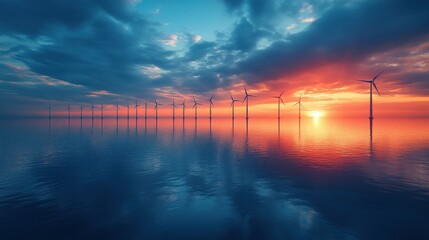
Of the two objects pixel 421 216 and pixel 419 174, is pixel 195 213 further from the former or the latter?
pixel 419 174

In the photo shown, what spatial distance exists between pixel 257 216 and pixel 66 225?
15208 mm

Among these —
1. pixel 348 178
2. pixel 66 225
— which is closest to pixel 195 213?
pixel 66 225

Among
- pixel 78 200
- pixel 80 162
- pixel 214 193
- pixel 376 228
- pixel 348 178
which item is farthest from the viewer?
pixel 80 162

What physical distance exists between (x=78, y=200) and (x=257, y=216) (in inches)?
698

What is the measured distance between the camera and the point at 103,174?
31.5 metres

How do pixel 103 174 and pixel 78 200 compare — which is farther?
pixel 103 174

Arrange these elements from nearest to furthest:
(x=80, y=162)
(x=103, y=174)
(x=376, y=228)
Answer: (x=376, y=228) → (x=103, y=174) → (x=80, y=162)

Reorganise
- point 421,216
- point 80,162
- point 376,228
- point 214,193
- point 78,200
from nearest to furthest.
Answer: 1. point 376,228
2. point 421,216
3. point 78,200
4. point 214,193
5. point 80,162

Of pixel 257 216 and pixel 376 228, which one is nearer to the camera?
pixel 376 228

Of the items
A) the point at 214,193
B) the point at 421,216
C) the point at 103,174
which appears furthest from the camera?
the point at 103,174

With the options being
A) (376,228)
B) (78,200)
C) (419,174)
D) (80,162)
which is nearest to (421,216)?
(376,228)

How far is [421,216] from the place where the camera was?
17.8m

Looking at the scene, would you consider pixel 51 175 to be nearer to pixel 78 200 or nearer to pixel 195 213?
pixel 78 200

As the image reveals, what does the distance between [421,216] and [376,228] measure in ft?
17.6
